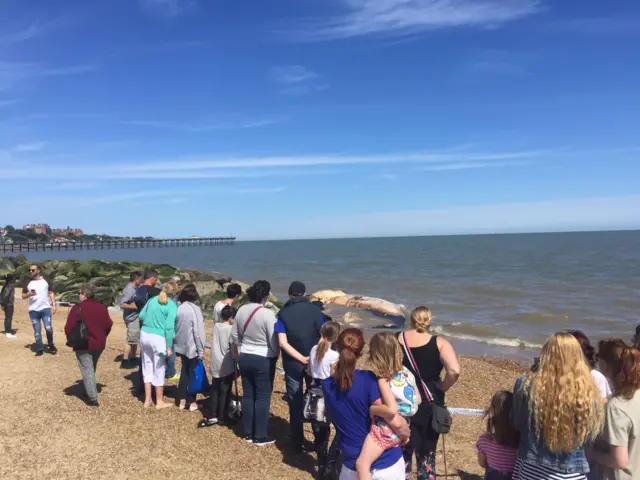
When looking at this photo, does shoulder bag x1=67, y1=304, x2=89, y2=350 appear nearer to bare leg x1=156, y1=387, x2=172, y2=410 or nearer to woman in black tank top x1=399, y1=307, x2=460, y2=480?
bare leg x1=156, y1=387, x2=172, y2=410

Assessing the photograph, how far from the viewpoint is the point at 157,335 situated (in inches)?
269

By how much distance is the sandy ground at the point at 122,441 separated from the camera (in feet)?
17.6

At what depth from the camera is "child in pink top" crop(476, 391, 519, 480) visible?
3.34m

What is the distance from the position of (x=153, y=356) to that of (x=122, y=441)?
1.24 meters

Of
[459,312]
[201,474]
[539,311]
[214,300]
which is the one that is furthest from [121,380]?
[539,311]

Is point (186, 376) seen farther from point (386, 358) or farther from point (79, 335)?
point (386, 358)

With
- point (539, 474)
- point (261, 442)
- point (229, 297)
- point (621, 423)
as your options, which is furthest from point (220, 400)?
point (621, 423)

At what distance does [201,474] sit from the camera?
5.29m

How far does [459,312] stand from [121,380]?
1714 cm

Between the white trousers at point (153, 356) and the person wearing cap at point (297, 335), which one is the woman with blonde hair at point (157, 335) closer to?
the white trousers at point (153, 356)

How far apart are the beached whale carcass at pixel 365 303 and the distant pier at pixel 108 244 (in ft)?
289

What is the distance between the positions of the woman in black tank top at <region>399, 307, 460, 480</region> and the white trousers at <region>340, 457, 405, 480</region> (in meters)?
0.70

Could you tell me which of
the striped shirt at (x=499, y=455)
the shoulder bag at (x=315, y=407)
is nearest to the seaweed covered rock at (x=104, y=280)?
the shoulder bag at (x=315, y=407)

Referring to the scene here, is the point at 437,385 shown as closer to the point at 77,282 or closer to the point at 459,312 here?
the point at 459,312
